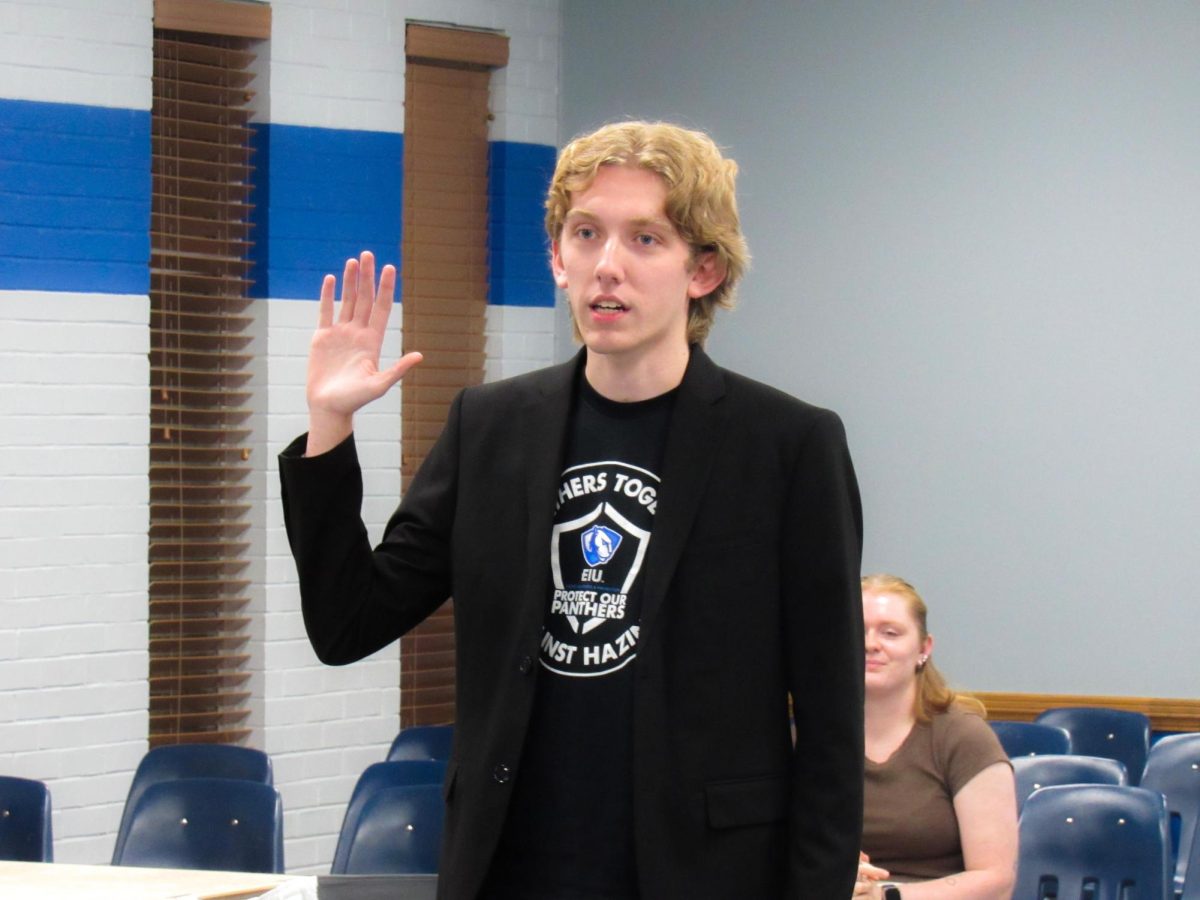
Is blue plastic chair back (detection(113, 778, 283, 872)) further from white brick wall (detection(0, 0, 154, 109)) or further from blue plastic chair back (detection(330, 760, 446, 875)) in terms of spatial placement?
white brick wall (detection(0, 0, 154, 109))

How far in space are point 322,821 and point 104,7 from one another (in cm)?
264

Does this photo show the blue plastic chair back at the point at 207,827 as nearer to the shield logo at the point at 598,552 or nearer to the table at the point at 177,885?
the table at the point at 177,885

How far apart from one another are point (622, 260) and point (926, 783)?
1.75m

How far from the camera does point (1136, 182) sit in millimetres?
5297

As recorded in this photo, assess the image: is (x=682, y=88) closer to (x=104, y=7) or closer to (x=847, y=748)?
(x=104, y=7)

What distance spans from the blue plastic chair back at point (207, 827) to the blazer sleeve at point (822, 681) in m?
2.12

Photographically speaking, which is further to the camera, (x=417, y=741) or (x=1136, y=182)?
(x=1136, y=182)

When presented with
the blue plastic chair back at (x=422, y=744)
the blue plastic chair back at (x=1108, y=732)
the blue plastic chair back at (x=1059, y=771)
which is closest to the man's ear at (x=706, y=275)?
the blue plastic chair back at (x=1059, y=771)

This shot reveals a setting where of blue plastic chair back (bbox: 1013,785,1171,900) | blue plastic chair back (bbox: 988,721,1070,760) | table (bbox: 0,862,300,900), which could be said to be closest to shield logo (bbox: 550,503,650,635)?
table (bbox: 0,862,300,900)

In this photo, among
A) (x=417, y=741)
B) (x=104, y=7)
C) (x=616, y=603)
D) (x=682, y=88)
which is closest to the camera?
(x=616, y=603)

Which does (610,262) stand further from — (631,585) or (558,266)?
(631,585)

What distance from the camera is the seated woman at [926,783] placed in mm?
2879

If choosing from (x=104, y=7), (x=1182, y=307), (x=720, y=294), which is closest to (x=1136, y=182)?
(x=1182, y=307)

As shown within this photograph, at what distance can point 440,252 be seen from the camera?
5.70 m
